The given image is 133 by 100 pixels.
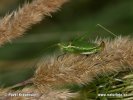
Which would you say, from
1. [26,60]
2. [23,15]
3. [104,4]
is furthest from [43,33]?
[23,15]

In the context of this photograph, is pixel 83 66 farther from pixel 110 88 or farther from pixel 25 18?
pixel 25 18

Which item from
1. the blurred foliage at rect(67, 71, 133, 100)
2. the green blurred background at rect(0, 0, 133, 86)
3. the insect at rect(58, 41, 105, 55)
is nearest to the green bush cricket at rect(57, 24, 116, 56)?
the insect at rect(58, 41, 105, 55)

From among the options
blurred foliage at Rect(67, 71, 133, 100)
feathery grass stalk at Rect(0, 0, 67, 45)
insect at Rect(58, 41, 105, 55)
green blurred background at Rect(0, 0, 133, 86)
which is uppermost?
green blurred background at Rect(0, 0, 133, 86)

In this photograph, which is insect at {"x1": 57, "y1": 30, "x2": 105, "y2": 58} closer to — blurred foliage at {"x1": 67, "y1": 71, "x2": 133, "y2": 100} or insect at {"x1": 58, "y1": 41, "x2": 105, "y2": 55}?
insect at {"x1": 58, "y1": 41, "x2": 105, "y2": 55}

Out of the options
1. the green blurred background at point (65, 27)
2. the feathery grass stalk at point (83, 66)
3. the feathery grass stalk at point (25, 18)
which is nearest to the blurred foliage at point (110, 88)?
the feathery grass stalk at point (83, 66)

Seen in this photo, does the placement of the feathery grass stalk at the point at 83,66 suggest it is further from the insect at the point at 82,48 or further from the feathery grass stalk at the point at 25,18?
the feathery grass stalk at the point at 25,18

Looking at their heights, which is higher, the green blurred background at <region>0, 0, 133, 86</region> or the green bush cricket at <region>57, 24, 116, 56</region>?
the green blurred background at <region>0, 0, 133, 86</region>

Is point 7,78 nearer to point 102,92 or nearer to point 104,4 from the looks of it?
point 102,92
